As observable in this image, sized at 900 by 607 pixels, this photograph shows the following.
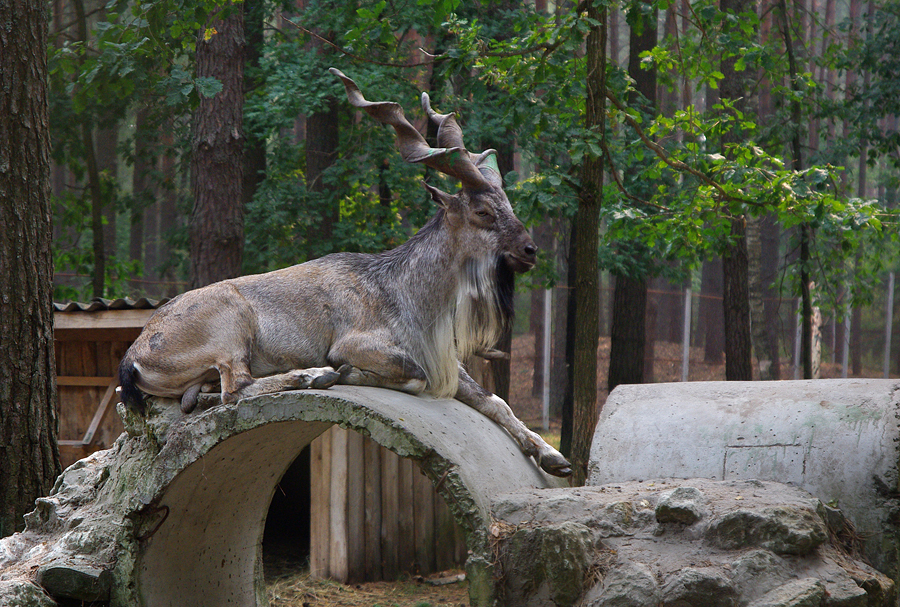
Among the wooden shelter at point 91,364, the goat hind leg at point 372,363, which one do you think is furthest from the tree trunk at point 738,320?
the goat hind leg at point 372,363

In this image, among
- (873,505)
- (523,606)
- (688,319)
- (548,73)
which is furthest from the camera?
(688,319)

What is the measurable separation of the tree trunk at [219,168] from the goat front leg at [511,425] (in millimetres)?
4490

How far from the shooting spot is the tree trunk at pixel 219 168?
8.82 m

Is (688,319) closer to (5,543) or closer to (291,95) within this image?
(291,95)

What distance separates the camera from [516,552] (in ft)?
12.5

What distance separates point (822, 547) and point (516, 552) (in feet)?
4.84

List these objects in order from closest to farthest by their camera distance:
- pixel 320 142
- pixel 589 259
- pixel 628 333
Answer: pixel 589 259, pixel 628 333, pixel 320 142

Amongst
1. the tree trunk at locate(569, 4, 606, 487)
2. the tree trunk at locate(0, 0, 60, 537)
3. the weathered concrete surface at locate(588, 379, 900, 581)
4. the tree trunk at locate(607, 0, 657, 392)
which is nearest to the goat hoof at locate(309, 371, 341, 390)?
the weathered concrete surface at locate(588, 379, 900, 581)

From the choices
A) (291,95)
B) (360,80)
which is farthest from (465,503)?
(291,95)

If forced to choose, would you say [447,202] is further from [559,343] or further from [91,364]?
[559,343]

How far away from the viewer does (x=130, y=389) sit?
15.2ft

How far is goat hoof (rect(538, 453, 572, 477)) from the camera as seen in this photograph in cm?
502

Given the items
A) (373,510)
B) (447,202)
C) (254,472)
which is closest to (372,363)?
(447,202)

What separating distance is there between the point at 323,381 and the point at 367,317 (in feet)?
1.84
